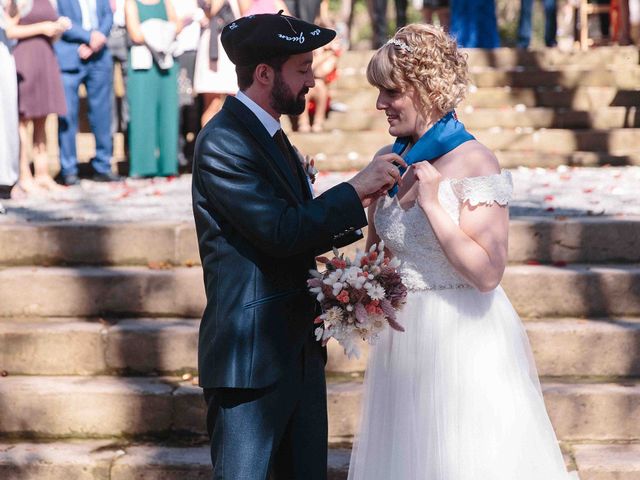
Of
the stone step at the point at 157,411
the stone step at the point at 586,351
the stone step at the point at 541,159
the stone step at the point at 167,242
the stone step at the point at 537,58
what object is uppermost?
the stone step at the point at 537,58

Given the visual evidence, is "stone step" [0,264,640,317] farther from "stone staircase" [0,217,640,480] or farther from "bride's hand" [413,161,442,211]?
"bride's hand" [413,161,442,211]

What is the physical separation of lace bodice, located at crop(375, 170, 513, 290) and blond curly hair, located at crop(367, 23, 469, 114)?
1.02 feet

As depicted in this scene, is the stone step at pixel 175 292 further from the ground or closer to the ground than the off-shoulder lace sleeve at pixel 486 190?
closer to the ground

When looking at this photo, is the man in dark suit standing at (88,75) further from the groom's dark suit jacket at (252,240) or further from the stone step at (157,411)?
the groom's dark suit jacket at (252,240)

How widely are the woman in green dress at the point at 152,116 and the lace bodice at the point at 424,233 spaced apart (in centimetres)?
660

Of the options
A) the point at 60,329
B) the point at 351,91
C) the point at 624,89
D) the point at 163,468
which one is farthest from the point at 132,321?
the point at 624,89

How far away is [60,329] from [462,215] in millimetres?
3038

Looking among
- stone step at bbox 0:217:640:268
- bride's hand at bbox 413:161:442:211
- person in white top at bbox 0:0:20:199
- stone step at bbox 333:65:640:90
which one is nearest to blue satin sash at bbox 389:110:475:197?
bride's hand at bbox 413:161:442:211

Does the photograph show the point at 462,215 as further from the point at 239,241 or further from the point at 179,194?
the point at 179,194

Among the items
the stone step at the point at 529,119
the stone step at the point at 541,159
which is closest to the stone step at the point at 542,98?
the stone step at the point at 529,119

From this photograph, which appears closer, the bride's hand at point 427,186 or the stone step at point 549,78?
the bride's hand at point 427,186

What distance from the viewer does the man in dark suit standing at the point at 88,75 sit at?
33.6 feet

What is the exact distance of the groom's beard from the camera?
12.3ft

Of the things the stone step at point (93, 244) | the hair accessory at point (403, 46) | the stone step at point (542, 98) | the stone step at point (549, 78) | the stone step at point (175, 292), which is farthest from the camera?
the stone step at point (549, 78)
